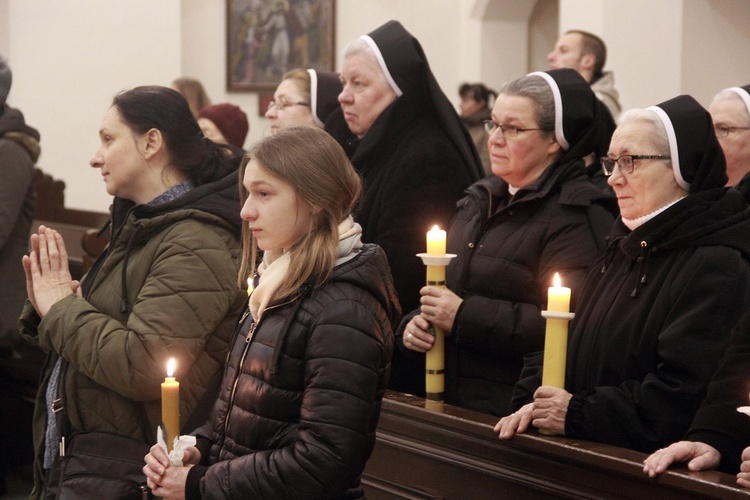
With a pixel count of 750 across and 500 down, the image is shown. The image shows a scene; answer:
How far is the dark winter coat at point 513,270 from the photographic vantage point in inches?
138

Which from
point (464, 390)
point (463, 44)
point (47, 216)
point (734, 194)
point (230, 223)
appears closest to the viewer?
point (734, 194)

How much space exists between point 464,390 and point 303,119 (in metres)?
1.92

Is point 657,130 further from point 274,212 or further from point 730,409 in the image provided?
point 274,212

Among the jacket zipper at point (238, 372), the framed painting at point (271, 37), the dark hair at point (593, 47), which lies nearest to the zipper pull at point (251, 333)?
the jacket zipper at point (238, 372)

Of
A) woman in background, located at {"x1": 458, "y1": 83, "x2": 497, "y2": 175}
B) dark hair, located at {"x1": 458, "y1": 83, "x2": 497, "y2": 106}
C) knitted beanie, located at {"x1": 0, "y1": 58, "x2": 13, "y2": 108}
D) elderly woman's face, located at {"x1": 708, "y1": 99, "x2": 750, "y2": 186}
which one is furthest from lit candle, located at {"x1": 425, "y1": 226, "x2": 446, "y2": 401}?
dark hair, located at {"x1": 458, "y1": 83, "x2": 497, "y2": 106}

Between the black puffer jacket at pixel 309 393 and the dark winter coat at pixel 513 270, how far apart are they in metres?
0.91

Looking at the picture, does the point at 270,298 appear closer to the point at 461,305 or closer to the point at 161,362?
the point at 161,362

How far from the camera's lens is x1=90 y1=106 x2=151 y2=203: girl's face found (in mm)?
3494

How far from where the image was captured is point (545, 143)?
372cm

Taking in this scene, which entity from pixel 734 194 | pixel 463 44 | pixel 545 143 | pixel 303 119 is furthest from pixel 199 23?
pixel 734 194

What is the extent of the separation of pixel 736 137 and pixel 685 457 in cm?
180

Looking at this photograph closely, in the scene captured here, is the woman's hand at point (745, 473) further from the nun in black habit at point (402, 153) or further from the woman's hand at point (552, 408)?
the nun in black habit at point (402, 153)

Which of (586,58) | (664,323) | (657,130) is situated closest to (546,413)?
(664,323)

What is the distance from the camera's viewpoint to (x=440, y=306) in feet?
11.6
